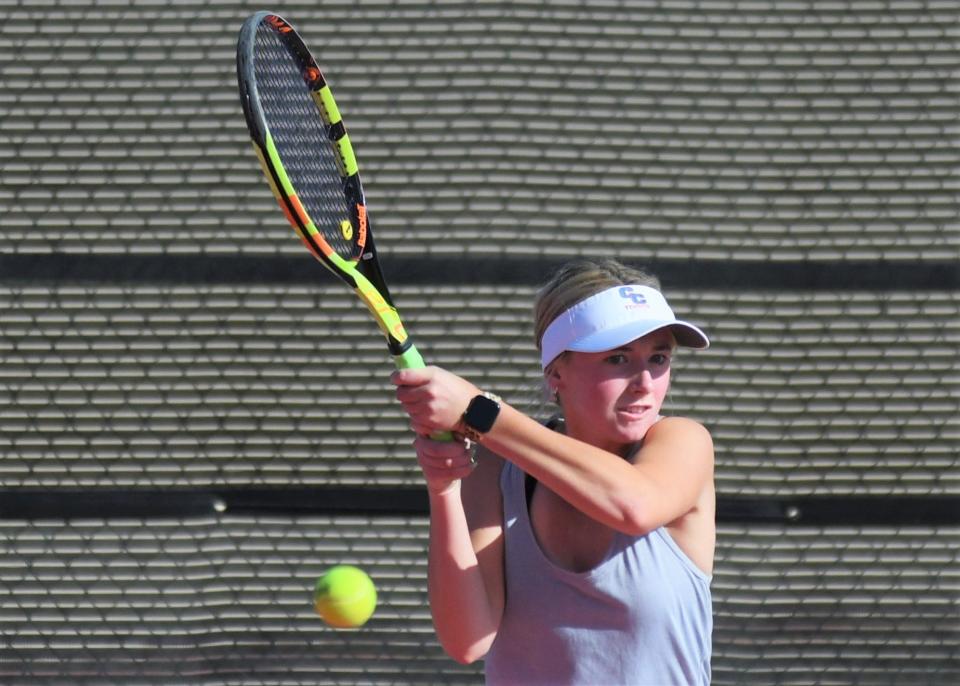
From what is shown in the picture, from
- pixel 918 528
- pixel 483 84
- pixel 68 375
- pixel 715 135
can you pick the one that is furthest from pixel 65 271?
pixel 918 528

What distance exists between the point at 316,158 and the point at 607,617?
35.5 inches

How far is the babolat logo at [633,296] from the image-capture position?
1.65m

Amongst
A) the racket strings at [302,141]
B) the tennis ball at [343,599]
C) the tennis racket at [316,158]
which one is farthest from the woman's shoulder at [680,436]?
the tennis ball at [343,599]

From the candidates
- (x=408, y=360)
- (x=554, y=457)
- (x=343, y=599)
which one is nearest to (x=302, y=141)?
(x=408, y=360)

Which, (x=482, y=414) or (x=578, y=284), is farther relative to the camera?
(x=578, y=284)

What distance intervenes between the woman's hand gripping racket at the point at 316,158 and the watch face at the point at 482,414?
0.87ft

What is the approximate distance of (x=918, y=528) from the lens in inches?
123

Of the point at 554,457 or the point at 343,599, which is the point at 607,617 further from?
the point at 343,599

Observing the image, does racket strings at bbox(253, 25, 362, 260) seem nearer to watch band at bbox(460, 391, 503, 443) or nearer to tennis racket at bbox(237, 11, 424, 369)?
tennis racket at bbox(237, 11, 424, 369)

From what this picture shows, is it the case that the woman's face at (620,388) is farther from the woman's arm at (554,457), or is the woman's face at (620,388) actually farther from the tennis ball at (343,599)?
the tennis ball at (343,599)

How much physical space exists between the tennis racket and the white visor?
24cm

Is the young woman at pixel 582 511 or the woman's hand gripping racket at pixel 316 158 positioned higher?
the woman's hand gripping racket at pixel 316 158

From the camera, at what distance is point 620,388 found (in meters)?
1.62

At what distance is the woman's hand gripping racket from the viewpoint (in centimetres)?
178
